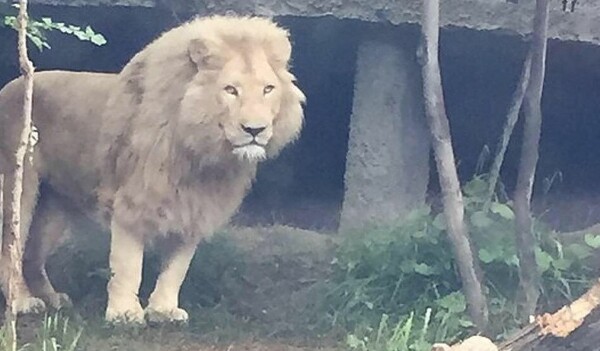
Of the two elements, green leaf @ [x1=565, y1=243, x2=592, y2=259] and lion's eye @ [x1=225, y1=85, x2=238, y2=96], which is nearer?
lion's eye @ [x1=225, y1=85, x2=238, y2=96]

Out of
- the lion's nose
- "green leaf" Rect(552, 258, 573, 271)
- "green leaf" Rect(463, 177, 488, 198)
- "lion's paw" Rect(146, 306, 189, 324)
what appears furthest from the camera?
"green leaf" Rect(463, 177, 488, 198)

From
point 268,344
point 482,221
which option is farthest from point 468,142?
point 268,344

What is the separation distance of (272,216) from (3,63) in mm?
1574

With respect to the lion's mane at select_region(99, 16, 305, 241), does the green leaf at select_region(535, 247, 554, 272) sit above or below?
below

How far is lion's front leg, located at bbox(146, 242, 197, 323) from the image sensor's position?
504 cm

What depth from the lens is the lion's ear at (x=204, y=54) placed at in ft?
15.5

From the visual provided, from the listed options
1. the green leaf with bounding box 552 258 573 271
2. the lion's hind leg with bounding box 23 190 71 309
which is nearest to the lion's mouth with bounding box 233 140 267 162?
the lion's hind leg with bounding box 23 190 71 309

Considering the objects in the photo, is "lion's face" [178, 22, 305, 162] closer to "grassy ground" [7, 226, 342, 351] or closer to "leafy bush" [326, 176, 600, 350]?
"grassy ground" [7, 226, 342, 351]

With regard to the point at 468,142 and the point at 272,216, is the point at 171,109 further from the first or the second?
the point at 468,142

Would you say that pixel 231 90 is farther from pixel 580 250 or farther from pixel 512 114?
pixel 580 250

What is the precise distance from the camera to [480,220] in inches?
215

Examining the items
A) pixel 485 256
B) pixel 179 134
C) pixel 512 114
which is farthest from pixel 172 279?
pixel 512 114

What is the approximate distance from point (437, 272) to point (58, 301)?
4.90 ft

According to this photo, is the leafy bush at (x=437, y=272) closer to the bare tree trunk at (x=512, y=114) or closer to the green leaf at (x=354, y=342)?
the bare tree trunk at (x=512, y=114)
